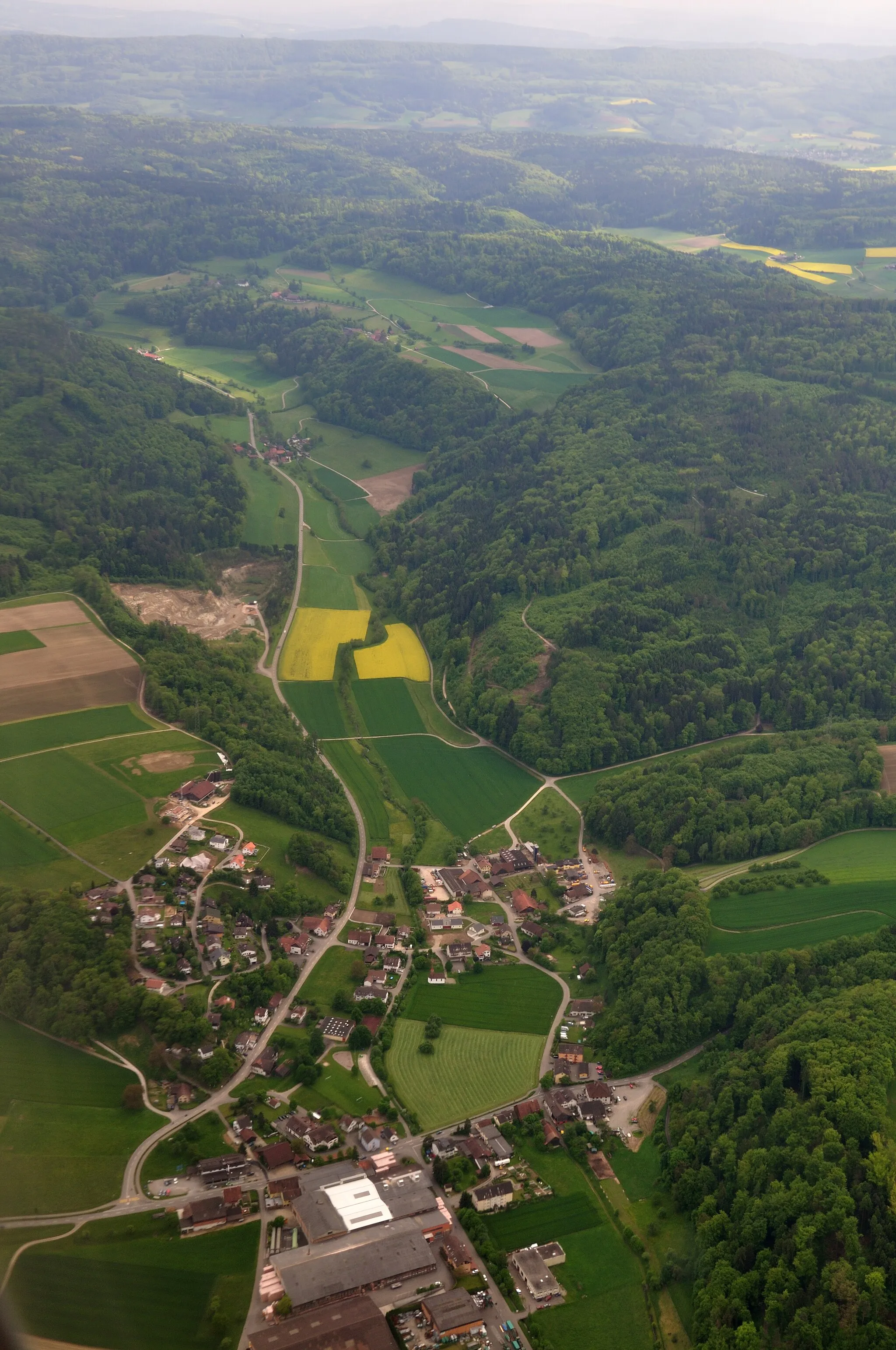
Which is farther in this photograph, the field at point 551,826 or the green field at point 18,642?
the green field at point 18,642

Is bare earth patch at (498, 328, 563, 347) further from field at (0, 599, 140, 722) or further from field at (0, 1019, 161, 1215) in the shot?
field at (0, 1019, 161, 1215)

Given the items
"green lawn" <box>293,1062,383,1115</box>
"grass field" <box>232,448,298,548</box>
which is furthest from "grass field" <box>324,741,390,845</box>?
"grass field" <box>232,448,298,548</box>

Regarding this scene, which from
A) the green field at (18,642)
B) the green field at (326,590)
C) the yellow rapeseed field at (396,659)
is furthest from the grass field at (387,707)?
the green field at (18,642)

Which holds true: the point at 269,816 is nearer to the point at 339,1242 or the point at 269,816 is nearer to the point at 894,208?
the point at 339,1242

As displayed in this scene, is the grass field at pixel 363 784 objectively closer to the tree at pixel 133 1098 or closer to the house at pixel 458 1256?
the tree at pixel 133 1098

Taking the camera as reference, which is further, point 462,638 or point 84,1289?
point 462,638

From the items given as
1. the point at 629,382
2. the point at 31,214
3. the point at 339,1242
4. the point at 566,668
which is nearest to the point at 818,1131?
the point at 339,1242
